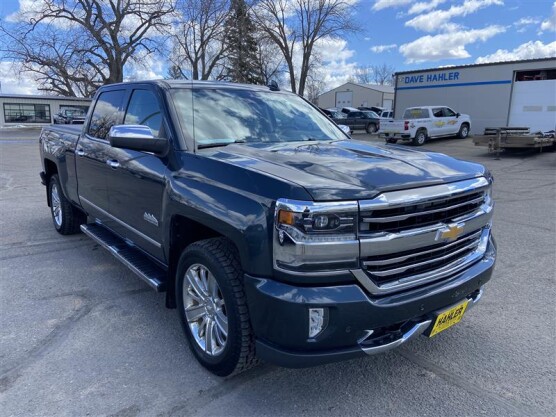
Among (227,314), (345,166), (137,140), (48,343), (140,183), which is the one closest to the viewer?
(227,314)

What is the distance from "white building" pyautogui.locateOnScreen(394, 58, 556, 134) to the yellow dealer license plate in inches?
1012

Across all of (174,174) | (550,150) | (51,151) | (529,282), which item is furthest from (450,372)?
(550,150)

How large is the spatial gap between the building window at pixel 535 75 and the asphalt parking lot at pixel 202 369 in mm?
23870

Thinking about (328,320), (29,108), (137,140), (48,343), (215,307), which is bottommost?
(48,343)

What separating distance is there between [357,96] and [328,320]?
244ft

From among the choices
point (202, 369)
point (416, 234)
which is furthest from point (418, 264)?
point (202, 369)

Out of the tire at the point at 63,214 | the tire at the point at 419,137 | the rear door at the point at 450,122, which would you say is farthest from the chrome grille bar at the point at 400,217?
the rear door at the point at 450,122

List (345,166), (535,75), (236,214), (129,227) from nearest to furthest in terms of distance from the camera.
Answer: (236,214) < (345,166) < (129,227) < (535,75)

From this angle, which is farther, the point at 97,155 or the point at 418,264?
the point at 97,155

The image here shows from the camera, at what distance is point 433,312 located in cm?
259

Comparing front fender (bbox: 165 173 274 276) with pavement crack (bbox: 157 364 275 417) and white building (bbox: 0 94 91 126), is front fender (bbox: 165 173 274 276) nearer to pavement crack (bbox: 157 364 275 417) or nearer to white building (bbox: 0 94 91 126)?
pavement crack (bbox: 157 364 275 417)

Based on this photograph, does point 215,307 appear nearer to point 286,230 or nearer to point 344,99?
point 286,230

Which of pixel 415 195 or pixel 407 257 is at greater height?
pixel 415 195

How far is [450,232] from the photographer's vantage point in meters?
2.60
